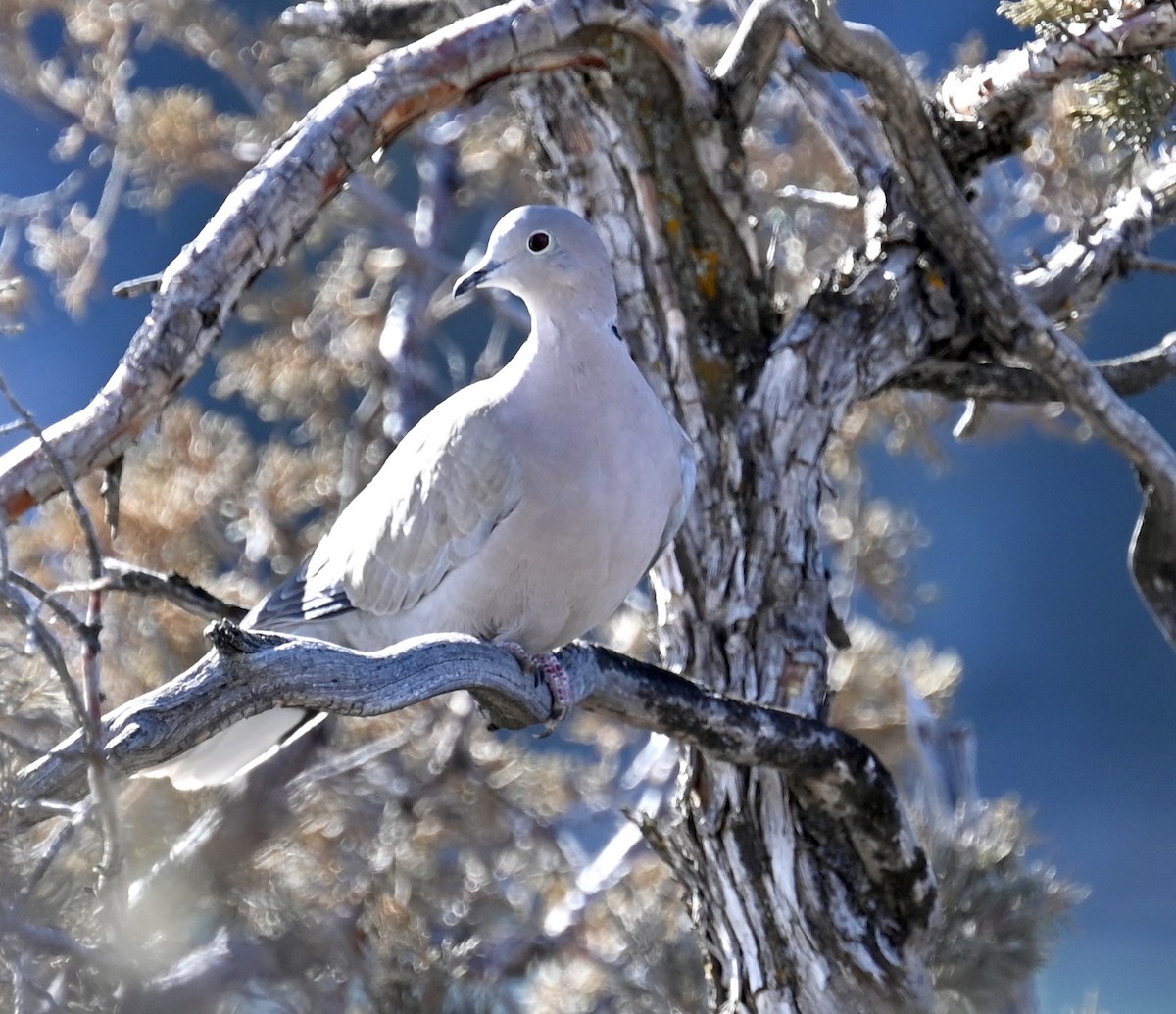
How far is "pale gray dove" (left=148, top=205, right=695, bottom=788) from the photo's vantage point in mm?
2467

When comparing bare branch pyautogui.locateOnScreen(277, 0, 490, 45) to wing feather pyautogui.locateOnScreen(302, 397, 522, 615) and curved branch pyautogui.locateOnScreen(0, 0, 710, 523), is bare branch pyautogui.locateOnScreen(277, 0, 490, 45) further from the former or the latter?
wing feather pyautogui.locateOnScreen(302, 397, 522, 615)

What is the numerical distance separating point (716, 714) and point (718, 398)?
735 mm

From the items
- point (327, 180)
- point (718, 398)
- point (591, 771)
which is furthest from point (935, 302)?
point (591, 771)

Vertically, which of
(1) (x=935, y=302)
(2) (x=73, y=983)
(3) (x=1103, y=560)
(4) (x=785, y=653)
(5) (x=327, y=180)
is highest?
(3) (x=1103, y=560)

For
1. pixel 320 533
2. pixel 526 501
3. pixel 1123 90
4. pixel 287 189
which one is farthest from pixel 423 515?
pixel 320 533

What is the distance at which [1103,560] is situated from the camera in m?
5.46

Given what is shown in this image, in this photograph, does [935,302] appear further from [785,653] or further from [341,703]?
[341,703]

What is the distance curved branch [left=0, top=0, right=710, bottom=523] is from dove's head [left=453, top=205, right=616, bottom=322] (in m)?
0.24

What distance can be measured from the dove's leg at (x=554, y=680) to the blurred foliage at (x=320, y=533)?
3.20 feet

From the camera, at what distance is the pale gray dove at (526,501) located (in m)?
2.47

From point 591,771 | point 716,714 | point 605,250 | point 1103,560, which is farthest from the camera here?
point 1103,560

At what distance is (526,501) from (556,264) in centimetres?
42

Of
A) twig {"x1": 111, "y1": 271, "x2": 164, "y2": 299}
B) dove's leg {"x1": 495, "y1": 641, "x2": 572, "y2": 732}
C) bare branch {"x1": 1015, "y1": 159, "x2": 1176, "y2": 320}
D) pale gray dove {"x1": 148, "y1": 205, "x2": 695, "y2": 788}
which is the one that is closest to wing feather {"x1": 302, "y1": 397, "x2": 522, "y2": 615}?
pale gray dove {"x1": 148, "y1": 205, "x2": 695, "y2": 788}

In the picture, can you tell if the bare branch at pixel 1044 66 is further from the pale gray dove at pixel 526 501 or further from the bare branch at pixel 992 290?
the pale gray dove at pixel 526 501
